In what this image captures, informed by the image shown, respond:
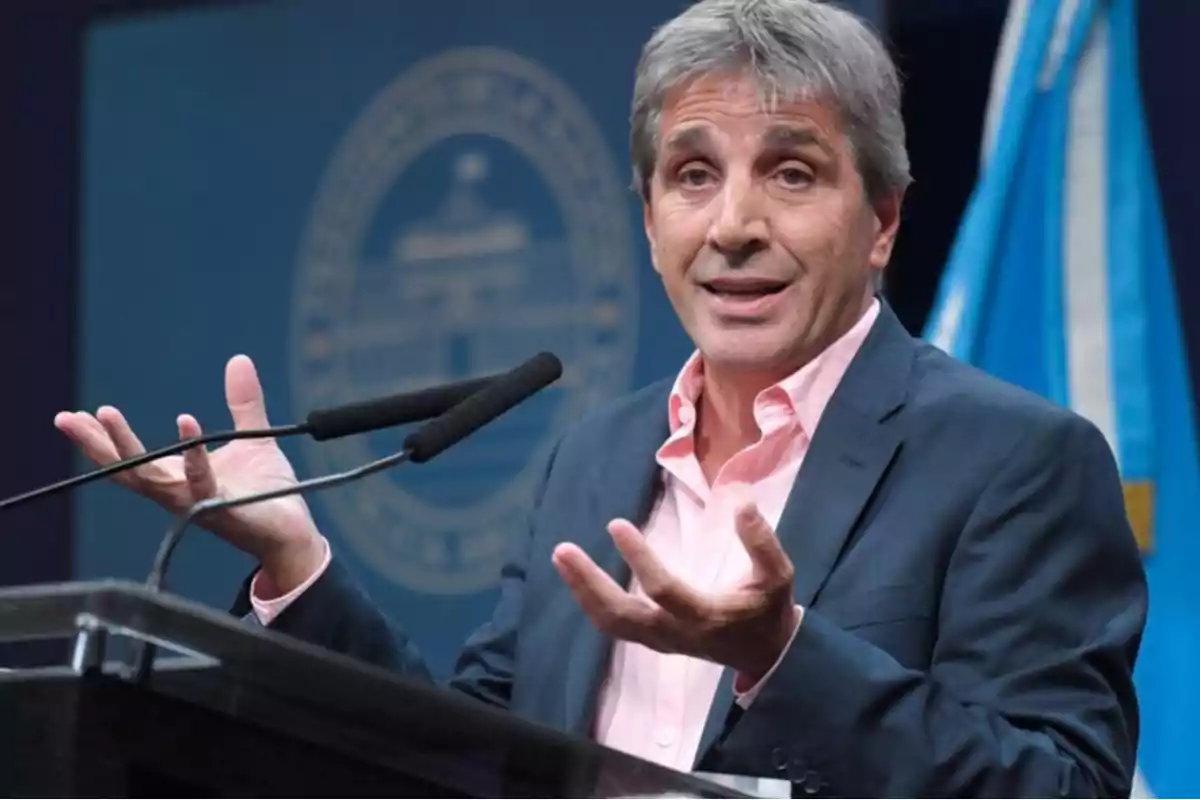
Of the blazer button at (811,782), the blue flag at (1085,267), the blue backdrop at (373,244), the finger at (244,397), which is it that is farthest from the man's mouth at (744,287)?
the blue backdrop at (373,244)

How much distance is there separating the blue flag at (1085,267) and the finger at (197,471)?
4.37 ft

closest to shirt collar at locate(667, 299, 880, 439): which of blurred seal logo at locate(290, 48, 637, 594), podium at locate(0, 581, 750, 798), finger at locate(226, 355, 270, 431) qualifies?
finger at locate(226, 355, 270, 431)

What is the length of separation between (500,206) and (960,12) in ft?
2.83

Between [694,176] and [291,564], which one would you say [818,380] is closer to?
[694,176]

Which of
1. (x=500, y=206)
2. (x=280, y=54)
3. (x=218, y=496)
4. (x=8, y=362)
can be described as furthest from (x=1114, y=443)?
(x=8, y=362)

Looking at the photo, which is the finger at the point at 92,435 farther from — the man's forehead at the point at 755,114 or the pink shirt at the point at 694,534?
the man's forehead at the point at 755,114

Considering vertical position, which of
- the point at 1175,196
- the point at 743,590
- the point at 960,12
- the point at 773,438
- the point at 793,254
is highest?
the point at 960,12

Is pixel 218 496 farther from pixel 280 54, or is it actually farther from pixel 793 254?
pixel 280 54

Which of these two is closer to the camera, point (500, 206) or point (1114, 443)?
point (1114, 443)

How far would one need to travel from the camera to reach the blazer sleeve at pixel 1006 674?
1500 mm

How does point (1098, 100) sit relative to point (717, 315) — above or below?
above

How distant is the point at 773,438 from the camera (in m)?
1.93

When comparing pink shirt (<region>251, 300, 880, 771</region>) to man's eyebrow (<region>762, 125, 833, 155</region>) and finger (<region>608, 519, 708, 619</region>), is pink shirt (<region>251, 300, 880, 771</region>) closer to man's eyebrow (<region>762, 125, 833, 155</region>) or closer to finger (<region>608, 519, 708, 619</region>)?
man's eyebrow (<region>762, 125, 833, 155</region>)

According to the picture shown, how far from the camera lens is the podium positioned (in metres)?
1.10
